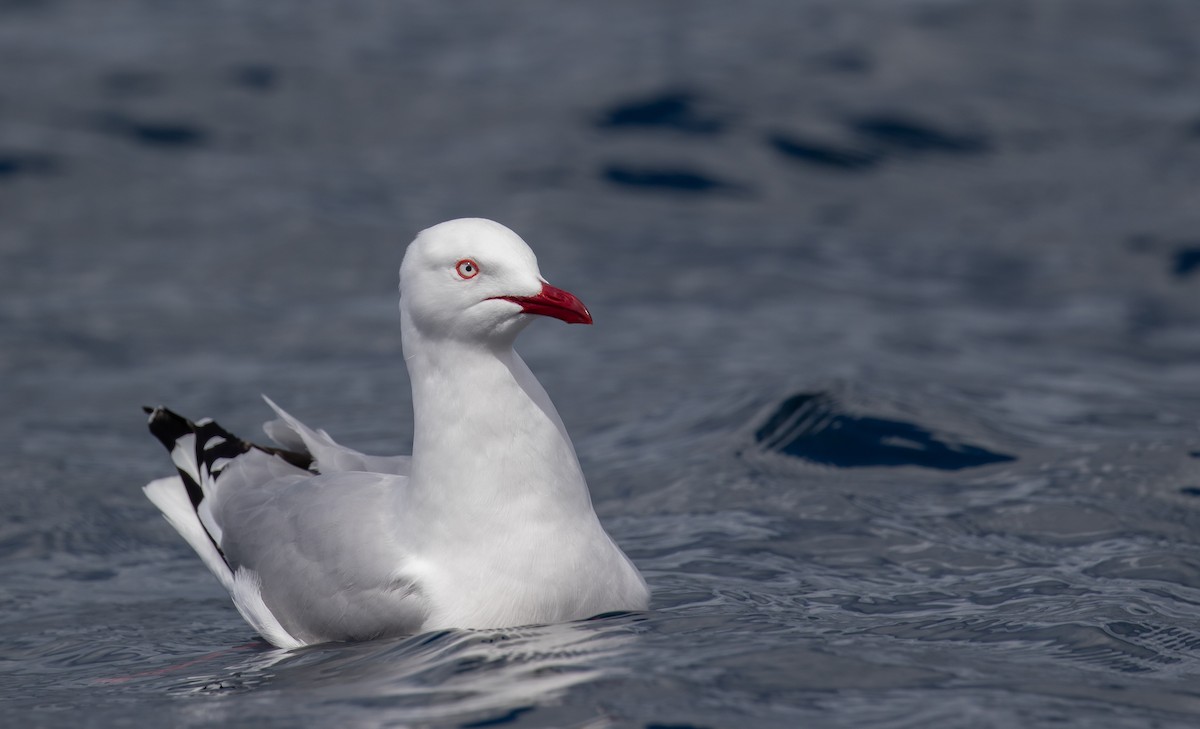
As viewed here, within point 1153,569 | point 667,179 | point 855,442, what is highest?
point 667,179

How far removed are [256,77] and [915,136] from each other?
7329 mm

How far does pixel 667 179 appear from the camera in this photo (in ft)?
50.8

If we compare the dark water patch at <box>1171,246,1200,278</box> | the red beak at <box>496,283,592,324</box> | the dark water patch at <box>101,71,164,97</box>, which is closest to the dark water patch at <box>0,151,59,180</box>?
the dark water patch at <box>101,71,164,97</box>

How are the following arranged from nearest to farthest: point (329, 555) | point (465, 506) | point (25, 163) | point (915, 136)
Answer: point (465, 506) → point (329, 555) → point (25, 163) → point (915, 136)

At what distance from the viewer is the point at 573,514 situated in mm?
6137

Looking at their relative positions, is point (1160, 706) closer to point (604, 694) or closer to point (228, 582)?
point (604, 694)

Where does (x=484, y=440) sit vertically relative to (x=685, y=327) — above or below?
above

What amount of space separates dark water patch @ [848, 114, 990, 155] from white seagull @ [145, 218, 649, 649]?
10459 millimetres

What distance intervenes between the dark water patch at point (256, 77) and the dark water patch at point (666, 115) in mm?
3833

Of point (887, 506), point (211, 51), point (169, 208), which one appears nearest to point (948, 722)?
point (887, 506)

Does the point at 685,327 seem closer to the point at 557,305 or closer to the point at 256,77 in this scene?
the point at 557,305

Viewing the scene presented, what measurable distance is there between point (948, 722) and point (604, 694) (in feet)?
3.83

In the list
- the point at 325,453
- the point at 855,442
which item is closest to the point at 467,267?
the point at 325,453

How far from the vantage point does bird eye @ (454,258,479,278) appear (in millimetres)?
5855
